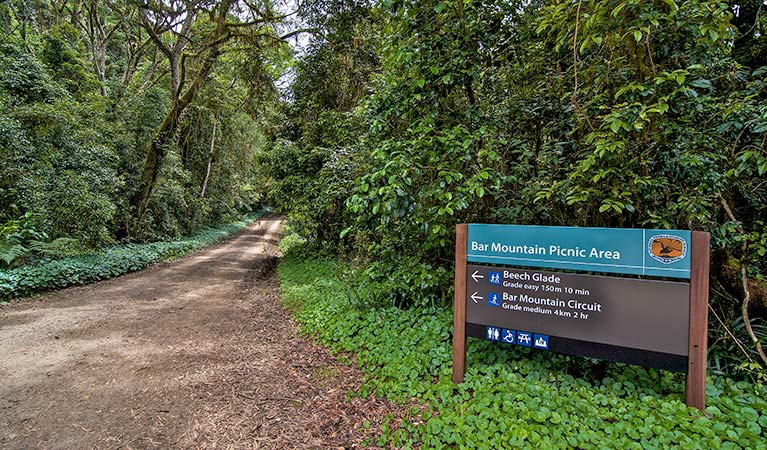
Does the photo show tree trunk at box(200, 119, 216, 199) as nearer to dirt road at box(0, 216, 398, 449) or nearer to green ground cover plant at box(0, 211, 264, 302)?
green ground cover plant at box(0, 211, 264, 302)

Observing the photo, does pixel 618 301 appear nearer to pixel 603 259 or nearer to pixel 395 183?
pixel 603 259

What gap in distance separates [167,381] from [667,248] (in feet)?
15.3

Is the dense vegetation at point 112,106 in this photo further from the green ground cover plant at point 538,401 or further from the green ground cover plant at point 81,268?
the green ground cover plant at point 538,401

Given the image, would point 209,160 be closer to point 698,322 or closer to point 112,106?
point 112,106

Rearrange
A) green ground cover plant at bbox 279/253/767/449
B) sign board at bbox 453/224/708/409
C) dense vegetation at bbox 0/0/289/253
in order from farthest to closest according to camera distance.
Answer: dense vegetation at bbox 0/0/289/253 < sign board at bbox 453/224/708/409 < green ground cover plant at bbox 279/253/767/449

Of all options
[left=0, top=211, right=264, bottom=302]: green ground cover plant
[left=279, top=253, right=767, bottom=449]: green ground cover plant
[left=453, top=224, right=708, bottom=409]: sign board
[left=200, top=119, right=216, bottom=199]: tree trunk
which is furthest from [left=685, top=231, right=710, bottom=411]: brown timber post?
[left=200, top=119, right=216, bottom=199]: tree trunk

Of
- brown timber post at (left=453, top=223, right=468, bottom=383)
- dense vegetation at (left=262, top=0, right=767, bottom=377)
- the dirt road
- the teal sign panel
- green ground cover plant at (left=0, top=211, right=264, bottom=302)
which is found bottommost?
the dirt road

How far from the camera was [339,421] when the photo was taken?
3.00 m

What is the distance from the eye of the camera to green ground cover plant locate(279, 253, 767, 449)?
85.4 inches

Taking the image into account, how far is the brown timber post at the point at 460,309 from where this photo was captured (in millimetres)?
3029

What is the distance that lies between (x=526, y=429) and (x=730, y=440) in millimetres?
1151

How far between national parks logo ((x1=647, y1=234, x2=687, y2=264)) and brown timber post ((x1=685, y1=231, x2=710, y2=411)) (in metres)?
0.06

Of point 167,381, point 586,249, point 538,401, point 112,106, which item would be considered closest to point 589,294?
point 586,249

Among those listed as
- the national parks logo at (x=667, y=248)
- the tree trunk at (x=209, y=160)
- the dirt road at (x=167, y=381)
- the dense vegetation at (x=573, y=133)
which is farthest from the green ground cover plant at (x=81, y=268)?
the national parks logo at (x=667, y=248)
